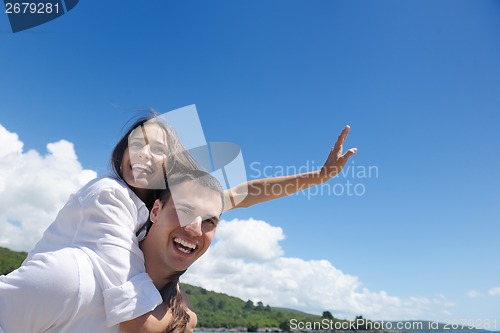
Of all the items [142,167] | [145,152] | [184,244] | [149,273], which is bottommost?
[149,273]

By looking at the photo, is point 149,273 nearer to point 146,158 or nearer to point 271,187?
point 146,158

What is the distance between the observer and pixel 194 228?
243 cm

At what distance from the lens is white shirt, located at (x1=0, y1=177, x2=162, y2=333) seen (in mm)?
2004

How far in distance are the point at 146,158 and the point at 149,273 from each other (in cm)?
98

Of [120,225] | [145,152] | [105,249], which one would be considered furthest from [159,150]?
[105,249]

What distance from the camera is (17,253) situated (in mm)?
107562

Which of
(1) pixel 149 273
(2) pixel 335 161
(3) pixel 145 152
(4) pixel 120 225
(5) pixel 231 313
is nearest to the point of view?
(4) pixel 120 225

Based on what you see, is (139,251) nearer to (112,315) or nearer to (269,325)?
(112,315)

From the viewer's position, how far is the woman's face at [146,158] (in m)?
3.00

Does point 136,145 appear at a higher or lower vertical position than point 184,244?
higher

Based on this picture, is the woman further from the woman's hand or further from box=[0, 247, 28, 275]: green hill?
box=[0, 247, 28, 275]: green hill

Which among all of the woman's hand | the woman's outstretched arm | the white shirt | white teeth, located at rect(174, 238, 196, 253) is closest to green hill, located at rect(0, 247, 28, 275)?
the woman's outstretched arm

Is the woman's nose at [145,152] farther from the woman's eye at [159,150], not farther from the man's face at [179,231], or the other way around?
the man's face at [179,231]

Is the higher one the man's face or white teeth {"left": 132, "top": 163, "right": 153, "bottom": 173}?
white teeth {"left": 132, "top": 163, "right": 153, "bottom": 173}
